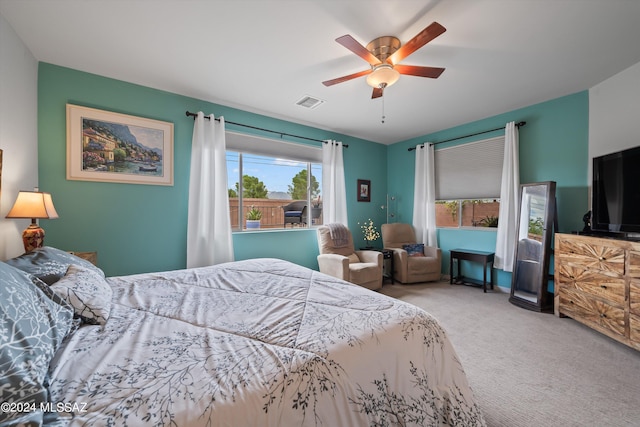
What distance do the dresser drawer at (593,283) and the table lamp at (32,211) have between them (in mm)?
4911

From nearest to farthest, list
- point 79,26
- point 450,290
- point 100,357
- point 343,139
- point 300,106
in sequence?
point 100,357, point 79,26, point 300,106, point 450,290, point 343,139

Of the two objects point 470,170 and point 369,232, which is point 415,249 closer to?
point 369,232

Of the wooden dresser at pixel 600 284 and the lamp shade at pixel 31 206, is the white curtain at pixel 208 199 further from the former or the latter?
the wooden dresser at pixel 600 284

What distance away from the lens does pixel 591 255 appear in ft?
8.30

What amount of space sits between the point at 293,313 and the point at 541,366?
6.97 feet

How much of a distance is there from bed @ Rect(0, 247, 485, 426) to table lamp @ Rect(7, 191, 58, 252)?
0.72 m

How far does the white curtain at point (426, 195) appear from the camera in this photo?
465 centimetres

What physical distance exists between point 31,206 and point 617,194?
17.1ft

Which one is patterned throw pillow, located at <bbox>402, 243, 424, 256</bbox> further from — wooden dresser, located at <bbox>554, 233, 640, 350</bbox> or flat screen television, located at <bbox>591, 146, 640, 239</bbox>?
flat screen television, located at <bbox>591, 146, 640, 239</bbox>

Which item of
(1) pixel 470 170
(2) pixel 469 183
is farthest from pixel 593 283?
(1) pixel 470 170

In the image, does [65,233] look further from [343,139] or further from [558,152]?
[558,152]

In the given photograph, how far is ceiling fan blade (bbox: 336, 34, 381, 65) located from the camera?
70.9 inches

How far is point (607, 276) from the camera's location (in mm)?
2365

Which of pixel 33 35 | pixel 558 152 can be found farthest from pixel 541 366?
pixel 33 35
